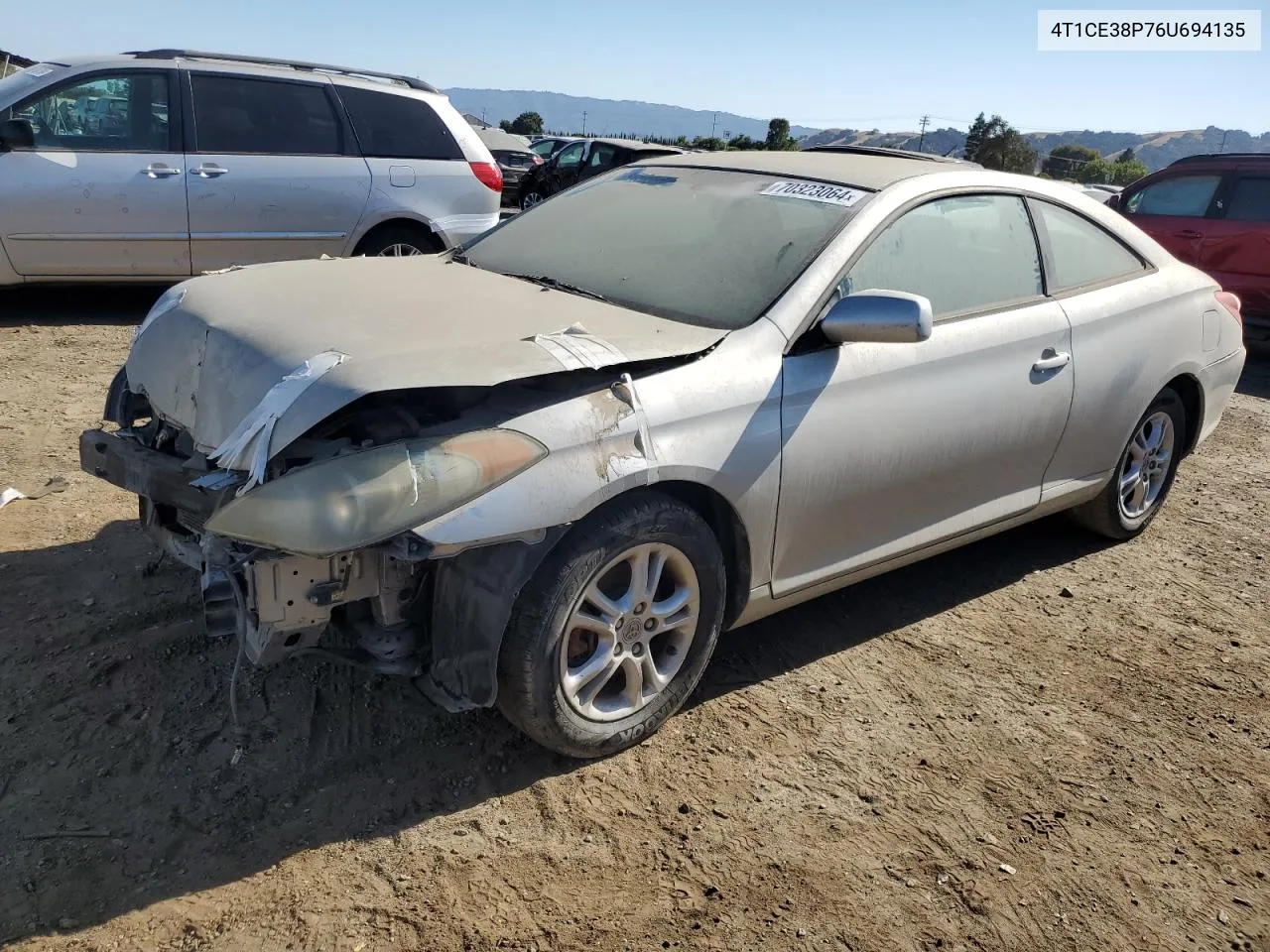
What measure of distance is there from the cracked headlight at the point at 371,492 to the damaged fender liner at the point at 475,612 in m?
0.22

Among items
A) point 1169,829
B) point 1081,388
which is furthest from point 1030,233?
point 1169,829

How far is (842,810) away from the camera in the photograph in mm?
2832

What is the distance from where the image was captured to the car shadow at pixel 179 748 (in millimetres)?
2426

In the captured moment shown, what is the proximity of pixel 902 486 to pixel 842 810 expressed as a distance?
111cm

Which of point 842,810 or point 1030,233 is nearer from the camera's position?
point 842,810

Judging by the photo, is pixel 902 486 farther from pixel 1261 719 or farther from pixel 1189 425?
pixel 1189 425

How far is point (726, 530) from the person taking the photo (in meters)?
3.02

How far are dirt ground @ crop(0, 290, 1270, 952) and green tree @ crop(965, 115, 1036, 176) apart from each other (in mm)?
52110

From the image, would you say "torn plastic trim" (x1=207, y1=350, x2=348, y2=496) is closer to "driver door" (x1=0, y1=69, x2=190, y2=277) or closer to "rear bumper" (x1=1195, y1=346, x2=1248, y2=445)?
"rear bumper" (x1=1195, y1=346, x2=1248, y2=445)

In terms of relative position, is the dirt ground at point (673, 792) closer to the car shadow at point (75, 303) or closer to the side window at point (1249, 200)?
the car shadow at point (75, 303)

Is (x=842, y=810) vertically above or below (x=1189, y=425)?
below

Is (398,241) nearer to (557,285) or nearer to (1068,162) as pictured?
(557,285)

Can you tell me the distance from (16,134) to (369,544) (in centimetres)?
612

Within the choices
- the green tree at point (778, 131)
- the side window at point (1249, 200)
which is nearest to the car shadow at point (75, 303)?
the side window at point (1249, 200)
